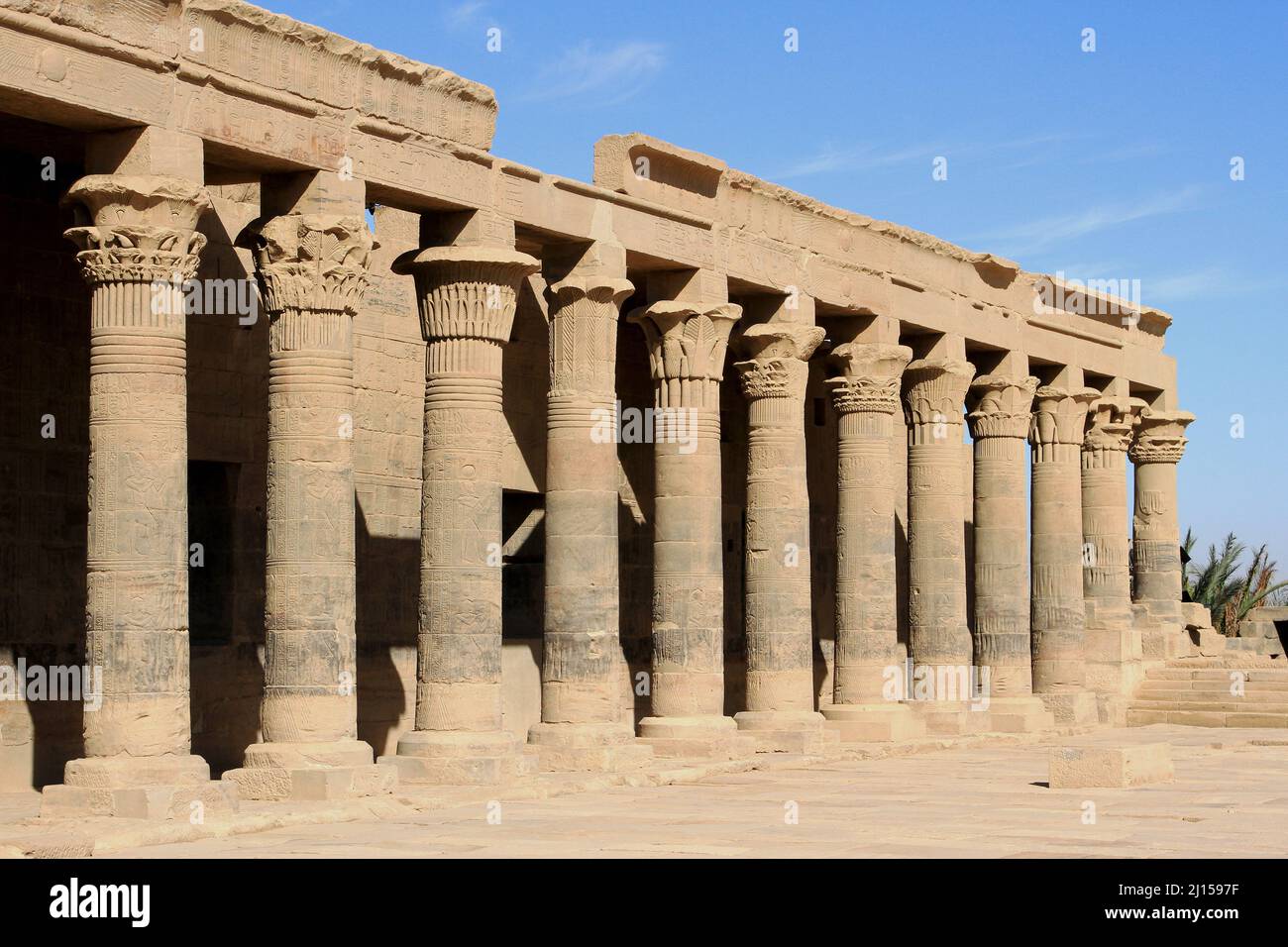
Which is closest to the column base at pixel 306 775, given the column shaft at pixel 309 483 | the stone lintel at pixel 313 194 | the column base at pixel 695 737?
the column shaft at pixel 309 483

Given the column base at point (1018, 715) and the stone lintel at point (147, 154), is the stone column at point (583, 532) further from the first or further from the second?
the column base at point (1018, 715)

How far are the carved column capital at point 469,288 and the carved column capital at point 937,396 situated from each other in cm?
995

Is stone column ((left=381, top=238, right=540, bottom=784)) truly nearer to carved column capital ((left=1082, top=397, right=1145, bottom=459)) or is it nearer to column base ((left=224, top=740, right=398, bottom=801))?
column base ((left=224, top=740, right=398, bottom=801))

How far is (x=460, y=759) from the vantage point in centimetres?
1880

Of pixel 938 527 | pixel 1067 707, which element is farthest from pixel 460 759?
pixel 1067 707

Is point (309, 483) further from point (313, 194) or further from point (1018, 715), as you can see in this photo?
point (1018, 715)

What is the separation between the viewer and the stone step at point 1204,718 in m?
31.8

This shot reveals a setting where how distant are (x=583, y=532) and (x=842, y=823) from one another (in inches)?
253

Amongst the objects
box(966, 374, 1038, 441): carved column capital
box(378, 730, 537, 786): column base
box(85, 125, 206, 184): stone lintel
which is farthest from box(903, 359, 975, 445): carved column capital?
box(85, 125, 206, 184): stone lintel

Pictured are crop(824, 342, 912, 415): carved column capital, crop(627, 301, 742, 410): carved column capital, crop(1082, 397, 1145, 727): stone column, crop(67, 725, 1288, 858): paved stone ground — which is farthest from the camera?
crop(1082, 397, 1145, 727): stone column

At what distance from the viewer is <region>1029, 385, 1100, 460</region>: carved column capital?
32.2 meters

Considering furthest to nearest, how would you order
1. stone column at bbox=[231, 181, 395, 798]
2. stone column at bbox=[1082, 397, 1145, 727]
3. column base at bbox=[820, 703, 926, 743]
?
stone column at bbox=[1082, 397, 1145, 727], column base at bbox=[820, 703, 926, 743], stone column at bbox=[231, 181, 395, 798]

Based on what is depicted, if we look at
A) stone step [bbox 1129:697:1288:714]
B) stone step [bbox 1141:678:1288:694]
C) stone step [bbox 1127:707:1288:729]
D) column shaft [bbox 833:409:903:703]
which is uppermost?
column shaft [bbox 833:409:903:703]

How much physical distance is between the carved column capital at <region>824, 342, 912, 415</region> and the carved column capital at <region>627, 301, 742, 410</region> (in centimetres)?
355
